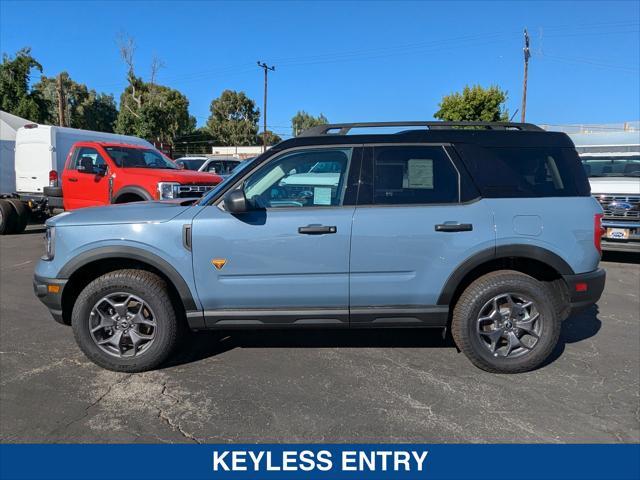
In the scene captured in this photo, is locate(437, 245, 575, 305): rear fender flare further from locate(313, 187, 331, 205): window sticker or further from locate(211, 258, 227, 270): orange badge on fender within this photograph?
locate(211, 258, 227, 270): orange badge on fender

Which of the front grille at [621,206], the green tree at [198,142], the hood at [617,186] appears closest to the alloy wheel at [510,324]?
the front grille at [621,206]

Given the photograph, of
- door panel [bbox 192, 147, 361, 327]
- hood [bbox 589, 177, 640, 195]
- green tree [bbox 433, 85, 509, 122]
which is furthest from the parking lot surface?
green tree [bbox 433, 85, 509, 122]

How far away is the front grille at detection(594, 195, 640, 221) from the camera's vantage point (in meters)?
7.45

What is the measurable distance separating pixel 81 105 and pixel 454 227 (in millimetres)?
61308

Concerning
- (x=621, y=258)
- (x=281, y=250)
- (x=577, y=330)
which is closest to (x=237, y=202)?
(x=281, y=250)

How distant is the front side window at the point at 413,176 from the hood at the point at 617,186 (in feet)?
18.4

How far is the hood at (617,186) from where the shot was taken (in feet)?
24.9

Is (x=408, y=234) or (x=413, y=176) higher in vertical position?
(x=413, y=176)

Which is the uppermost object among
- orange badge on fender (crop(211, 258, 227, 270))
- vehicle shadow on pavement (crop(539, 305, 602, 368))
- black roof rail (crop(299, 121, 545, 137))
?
black roof rail (crop(299, 121, 545, 137))

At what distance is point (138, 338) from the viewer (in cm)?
359

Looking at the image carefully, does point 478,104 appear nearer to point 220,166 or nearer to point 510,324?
point 220,166

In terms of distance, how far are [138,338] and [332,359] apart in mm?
1620

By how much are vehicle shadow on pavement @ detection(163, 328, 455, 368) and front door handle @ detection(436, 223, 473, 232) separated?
1.33 m

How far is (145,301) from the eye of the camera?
3512mm
